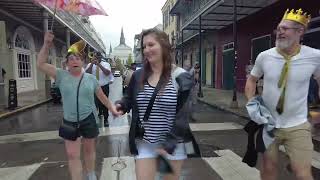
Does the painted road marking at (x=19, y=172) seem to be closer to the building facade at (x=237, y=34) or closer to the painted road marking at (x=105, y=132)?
the painted road marking at (x=105, y=132)

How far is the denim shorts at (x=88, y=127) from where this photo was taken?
14.1 feet

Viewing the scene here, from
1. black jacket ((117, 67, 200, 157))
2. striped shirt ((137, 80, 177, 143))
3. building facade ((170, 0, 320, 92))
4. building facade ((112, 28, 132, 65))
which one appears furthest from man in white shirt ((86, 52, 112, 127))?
building facade ((112, 28, 132, 65))

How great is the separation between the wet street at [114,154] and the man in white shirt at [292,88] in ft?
6.26

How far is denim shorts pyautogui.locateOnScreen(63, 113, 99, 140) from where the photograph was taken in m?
4.29

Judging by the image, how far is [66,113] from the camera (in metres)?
4.32

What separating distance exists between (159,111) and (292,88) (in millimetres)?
1200

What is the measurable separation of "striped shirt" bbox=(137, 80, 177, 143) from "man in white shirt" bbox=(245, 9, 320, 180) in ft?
3.24

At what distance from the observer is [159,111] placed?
296 cm

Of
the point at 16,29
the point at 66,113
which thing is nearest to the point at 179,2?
the point at 16,29

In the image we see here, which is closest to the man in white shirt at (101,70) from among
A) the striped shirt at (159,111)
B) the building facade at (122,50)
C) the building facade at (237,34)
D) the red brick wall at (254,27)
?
the building facade at (237,34)

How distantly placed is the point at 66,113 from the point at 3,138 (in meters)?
5.25

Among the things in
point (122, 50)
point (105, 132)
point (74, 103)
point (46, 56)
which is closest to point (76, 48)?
point (46, 56)

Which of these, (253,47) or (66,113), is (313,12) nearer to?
(253,47)

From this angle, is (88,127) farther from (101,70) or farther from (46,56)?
(101,70)
